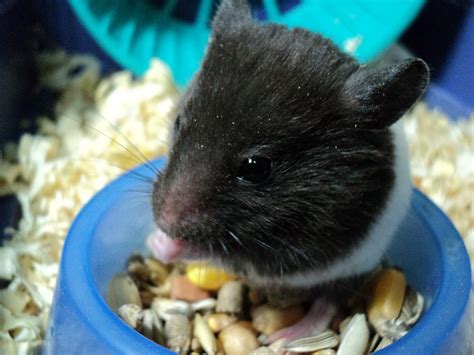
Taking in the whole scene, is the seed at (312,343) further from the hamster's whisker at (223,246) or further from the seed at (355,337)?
the hamster's whisker at (223,246)

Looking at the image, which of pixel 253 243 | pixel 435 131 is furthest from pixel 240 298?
pixel 435 131

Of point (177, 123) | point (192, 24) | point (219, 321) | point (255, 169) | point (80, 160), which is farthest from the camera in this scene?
point (192, 24)

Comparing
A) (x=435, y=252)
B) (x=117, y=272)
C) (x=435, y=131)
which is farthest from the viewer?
(x=435, y=131)

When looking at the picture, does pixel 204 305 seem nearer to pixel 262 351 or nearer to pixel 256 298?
pixel 256 298

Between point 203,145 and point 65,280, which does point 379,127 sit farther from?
point 65,280

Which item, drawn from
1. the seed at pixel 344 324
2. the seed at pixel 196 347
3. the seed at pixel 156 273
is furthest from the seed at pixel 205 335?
the seed at pixel 344 324

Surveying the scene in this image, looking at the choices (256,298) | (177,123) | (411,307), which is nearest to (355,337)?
(411,307)

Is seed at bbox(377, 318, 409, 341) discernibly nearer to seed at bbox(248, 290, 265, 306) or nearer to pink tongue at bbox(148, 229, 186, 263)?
seed at bbox(248, 290, 265, 306)
